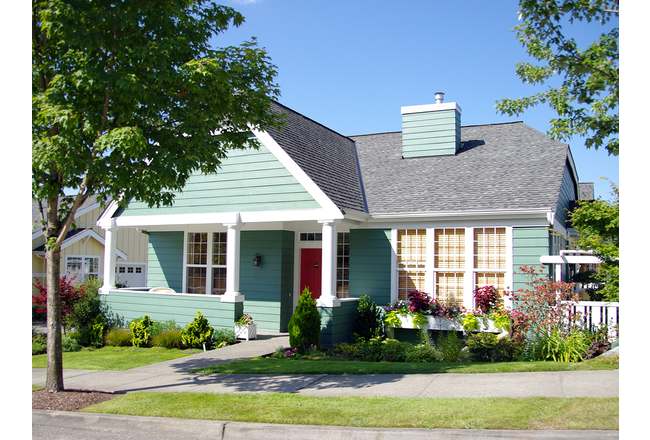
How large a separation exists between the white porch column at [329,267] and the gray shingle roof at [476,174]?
1728mm

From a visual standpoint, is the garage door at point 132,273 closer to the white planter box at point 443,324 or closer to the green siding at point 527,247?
the white planter box at point 443,324

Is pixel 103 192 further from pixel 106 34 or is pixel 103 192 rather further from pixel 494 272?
pixel 494 272

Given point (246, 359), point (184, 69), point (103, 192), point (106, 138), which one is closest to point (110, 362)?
point (246, 359)

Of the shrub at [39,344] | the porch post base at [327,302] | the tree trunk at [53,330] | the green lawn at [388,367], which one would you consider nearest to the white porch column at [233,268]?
the porch post base at [327,302]

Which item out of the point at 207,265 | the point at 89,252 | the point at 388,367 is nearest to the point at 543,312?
the point at 388,367

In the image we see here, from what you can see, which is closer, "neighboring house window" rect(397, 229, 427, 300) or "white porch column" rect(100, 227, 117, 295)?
"neighboring house window" rect(397, 229, 427, 300)

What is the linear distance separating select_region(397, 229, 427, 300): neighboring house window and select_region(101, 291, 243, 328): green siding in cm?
429

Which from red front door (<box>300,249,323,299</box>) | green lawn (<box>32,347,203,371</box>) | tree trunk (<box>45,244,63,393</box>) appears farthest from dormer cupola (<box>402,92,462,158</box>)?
tree trunk (<box>45,244,63,393</box>)

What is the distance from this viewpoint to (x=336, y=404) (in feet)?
23.0

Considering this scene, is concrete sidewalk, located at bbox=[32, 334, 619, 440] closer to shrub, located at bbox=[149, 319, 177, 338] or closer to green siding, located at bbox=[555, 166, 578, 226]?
shrub, located at bbox=[149, 319, 177, 338]

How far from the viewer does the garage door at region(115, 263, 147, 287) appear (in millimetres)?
26422

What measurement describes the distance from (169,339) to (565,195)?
1178cm

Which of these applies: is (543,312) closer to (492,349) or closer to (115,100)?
(492,349)
